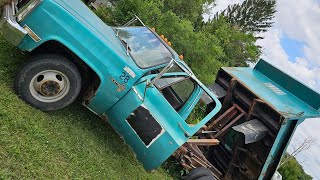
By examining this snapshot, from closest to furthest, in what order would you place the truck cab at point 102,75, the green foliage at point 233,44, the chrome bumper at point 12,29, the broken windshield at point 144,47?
the chrome bumper at point 12,29 → the truck cab at point 102,75 → the broken windshield at point 144,47 → the green foliage at point 233,44

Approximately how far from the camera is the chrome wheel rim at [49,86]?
15.8 ft

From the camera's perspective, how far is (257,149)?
7.16 metres

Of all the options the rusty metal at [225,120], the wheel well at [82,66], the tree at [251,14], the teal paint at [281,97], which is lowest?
the tree at [251,14]

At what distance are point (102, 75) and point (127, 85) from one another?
389mm

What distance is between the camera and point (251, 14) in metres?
41.9

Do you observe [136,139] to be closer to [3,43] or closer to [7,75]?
[7,75]

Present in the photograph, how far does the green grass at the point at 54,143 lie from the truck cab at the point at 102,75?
283 millimetres

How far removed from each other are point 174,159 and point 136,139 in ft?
6.53

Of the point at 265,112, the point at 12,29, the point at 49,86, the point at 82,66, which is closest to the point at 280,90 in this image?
the point at 265,112

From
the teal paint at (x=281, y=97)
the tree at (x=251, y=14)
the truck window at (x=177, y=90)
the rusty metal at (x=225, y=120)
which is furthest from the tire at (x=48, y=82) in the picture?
the tree at (x=251, y=14)

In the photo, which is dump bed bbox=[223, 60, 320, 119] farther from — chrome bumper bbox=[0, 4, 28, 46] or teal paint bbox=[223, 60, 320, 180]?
chrome bumper bbox=[0, 4, 28, 46]

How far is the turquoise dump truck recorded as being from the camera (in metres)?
4.72

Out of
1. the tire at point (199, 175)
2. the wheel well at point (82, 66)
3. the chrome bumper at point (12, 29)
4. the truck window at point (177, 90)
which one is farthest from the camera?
the tire at point (199, 175)

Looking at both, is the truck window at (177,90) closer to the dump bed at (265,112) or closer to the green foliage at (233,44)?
the dump bed at (265,112)
